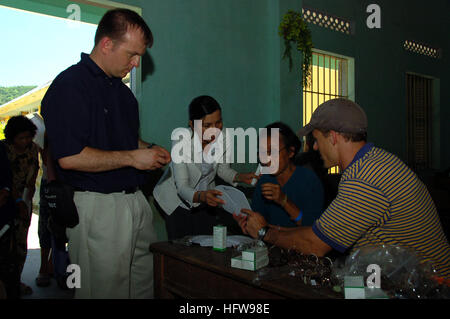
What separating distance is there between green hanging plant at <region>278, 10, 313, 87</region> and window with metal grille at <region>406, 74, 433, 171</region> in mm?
2786

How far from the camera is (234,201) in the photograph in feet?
7.20

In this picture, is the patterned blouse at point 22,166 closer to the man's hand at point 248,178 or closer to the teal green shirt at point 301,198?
the man's hand at point 248,178

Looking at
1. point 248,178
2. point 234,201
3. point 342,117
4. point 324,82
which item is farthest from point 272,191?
point 324,82

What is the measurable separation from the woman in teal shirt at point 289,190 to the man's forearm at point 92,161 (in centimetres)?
97

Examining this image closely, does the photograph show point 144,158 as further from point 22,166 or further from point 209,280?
point 22,166

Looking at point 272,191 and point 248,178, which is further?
point 248,178

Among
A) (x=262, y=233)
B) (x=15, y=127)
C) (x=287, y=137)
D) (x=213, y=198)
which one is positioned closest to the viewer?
(x=262, y=233)

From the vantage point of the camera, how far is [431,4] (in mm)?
6641

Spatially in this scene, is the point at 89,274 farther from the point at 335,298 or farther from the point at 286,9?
the point at 286,9

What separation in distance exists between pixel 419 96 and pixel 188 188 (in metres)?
5.56

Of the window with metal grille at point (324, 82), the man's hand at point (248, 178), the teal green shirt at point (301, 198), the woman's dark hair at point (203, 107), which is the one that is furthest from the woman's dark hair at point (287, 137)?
the window with metal grille at point (324, 82)

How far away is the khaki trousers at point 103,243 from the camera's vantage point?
1.64m

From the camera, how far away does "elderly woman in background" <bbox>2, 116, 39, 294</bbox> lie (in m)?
3.34

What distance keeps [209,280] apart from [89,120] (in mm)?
883
